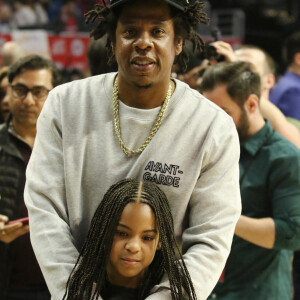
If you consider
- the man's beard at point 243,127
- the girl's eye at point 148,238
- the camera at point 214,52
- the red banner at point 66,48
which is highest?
the camera at point 214,52

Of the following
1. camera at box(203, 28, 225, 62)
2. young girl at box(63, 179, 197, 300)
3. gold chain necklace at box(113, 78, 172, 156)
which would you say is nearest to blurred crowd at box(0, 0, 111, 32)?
camera at box(203, 28, 225, 62)

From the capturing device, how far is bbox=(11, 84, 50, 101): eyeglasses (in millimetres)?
3426

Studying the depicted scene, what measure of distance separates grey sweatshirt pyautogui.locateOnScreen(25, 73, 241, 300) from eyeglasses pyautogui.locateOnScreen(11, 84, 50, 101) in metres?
1.20

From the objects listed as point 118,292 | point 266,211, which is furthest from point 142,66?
point 266,211

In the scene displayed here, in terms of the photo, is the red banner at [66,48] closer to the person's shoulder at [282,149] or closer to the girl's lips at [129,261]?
the person's shoulder at [282,149]

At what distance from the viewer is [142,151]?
7.18 feet

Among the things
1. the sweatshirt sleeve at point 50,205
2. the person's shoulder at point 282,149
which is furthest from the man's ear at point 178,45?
the person's shoulder at point 282,149

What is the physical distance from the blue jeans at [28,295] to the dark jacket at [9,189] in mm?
40

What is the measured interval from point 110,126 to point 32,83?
4.38 feet

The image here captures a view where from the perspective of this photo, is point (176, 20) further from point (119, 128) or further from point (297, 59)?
point (297, 59)

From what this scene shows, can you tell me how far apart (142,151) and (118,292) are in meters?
0.46

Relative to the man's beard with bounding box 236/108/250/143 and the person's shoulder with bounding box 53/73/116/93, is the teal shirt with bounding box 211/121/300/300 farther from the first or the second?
the person's shoulder with bounding box 53/73/116/93

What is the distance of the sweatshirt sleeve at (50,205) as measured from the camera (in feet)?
6.84

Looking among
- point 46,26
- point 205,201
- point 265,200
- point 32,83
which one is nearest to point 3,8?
point 46,26
